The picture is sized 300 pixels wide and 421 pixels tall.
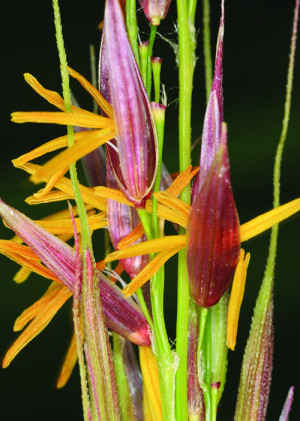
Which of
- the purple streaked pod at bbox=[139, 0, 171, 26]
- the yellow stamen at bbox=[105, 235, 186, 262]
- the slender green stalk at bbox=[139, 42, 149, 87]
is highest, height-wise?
the purple streaked pod at bbox=[139, 0, 171, 26]

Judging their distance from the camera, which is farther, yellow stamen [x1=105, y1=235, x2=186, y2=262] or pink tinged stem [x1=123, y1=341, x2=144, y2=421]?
pink tinged stem [x1=123, y1=341, x2=144, y2=421]

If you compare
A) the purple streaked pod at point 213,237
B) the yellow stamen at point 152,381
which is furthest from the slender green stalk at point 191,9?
the yellow stamen at point 152,381

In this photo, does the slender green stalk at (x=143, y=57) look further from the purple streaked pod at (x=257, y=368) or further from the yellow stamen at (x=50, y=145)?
the purple streaked pod at (x=257, y=368)

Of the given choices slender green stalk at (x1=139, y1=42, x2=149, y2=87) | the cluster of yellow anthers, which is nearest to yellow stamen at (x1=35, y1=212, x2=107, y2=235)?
the cluster of yellow anthers

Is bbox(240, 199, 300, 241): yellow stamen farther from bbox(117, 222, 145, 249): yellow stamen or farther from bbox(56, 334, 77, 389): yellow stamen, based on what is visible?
bbox(56, 334, 77, 389): yellow stamen

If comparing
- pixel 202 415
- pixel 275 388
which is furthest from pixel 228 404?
pixel 202 415
